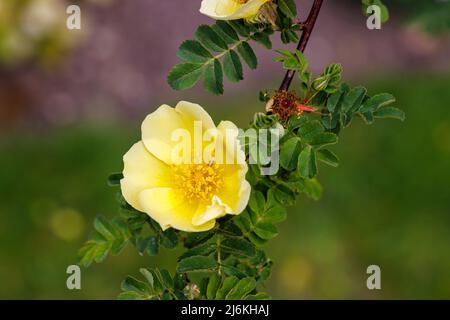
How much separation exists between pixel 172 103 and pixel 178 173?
1998mm

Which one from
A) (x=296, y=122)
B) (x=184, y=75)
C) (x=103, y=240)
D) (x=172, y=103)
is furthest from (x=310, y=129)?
(x=172, y=103)

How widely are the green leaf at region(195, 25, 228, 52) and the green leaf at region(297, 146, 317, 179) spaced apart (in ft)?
0.80

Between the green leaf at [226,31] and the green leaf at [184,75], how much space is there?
6 cm

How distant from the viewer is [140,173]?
1.13m

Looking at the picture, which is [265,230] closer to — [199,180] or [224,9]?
[199,180]

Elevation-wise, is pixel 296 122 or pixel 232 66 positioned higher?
pixel 232 66

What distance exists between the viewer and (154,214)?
1070 mm

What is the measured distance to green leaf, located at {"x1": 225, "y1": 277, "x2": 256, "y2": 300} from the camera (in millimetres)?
1134

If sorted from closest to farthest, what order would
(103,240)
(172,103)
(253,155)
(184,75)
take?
(253,155)
(184,75)
(103,240)
(172,103)

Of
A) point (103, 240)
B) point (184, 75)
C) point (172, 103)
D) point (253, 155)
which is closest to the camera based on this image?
point (253, 155)
